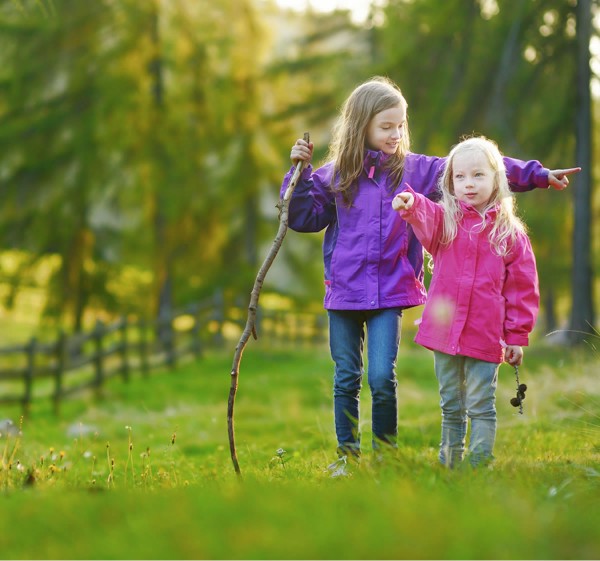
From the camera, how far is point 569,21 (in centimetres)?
1268

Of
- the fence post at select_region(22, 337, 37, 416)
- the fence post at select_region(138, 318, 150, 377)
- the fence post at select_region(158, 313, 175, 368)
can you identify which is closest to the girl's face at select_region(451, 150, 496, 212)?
the fence post at select_region(22, 337, 37, 416)

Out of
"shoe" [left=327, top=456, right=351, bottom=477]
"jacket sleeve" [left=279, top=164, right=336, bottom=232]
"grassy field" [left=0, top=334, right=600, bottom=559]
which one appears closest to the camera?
"grassy field" [left=0, top=334, right=600, bottom=559]

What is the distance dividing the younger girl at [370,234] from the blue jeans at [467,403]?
Result: 0.27m

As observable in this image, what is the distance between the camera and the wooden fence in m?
12.3

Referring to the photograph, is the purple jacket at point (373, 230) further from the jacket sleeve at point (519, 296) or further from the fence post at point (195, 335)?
the fence post at point (195, 335)

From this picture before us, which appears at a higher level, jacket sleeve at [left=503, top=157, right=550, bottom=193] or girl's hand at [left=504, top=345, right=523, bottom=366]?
jacket sleeve at [left=503, top=157, right=550, bottom=193]

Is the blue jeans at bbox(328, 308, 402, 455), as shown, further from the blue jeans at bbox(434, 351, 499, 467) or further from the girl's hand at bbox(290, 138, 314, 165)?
the girl's hand at bbox(290, 138, 314, 165)

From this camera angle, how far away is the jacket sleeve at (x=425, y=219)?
4.03m

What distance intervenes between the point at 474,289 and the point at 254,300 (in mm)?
1050

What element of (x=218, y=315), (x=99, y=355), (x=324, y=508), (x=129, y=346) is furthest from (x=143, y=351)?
(x=324, y=508)

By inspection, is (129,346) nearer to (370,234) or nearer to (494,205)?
(370,234)

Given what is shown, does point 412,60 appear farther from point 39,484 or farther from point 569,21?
point 39,484

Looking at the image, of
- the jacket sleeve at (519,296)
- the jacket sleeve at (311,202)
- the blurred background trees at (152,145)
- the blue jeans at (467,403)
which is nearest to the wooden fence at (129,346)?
the blurred background trees at (152,145)

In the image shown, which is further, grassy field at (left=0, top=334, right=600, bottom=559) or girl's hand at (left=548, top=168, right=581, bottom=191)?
girl's hand at (left=548, top=168, right=581, bottom=191)
